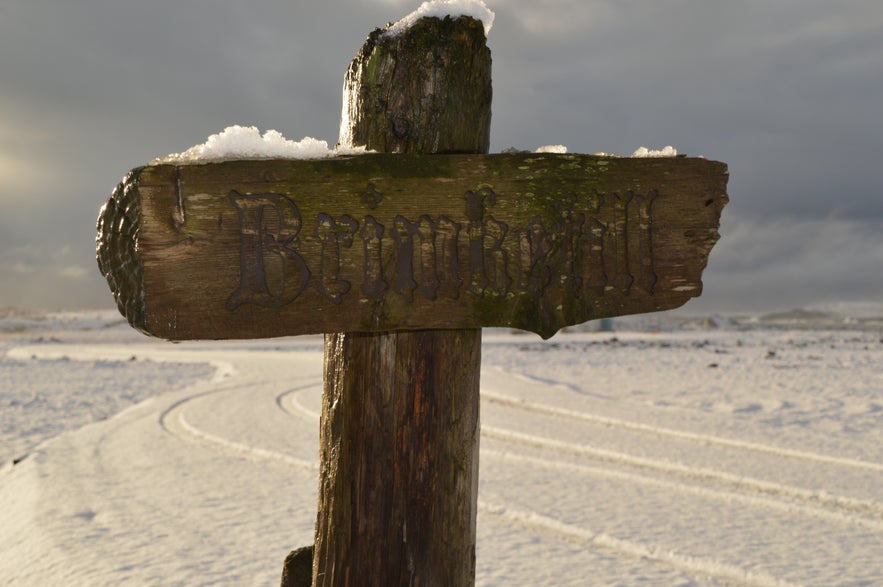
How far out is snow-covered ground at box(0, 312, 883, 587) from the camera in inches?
165

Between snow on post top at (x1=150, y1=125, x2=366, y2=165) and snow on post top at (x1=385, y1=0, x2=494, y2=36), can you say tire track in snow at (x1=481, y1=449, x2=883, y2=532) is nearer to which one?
snow on post top at (x1=385, y1=0, x2=494, y2=36)

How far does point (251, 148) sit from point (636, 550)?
3744mm

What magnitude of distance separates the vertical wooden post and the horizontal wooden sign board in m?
0.24

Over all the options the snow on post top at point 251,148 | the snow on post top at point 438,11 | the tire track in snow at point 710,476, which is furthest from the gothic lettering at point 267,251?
the tire track in snow at point 710,476

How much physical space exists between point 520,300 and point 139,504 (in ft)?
15.3

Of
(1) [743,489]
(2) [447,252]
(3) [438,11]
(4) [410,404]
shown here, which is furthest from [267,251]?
(1) [743,489]

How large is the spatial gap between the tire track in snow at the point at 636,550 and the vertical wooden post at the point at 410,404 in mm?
2552

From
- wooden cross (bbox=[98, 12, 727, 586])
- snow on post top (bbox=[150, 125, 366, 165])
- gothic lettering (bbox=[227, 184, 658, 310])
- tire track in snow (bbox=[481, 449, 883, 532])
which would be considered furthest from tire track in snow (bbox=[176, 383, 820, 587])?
snow on post top (bbox=[150, 125, 366, 165])

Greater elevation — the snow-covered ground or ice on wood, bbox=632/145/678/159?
ice on wood, bbox=632/145/678/159

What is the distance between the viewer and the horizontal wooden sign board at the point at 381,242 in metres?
1.81

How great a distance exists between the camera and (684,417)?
28.1ft

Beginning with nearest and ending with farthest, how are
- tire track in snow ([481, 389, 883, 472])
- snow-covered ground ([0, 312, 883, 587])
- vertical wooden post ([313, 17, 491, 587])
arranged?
vertical wooden post ([313, 17, 491, 587]) < snow-covered ground ([0, 312, 883, 587]) < tire track in snow ([481, 389, 883, 472])

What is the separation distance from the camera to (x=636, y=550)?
4348 mm

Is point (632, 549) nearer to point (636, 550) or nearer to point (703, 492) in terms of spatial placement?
point (636, 550)
